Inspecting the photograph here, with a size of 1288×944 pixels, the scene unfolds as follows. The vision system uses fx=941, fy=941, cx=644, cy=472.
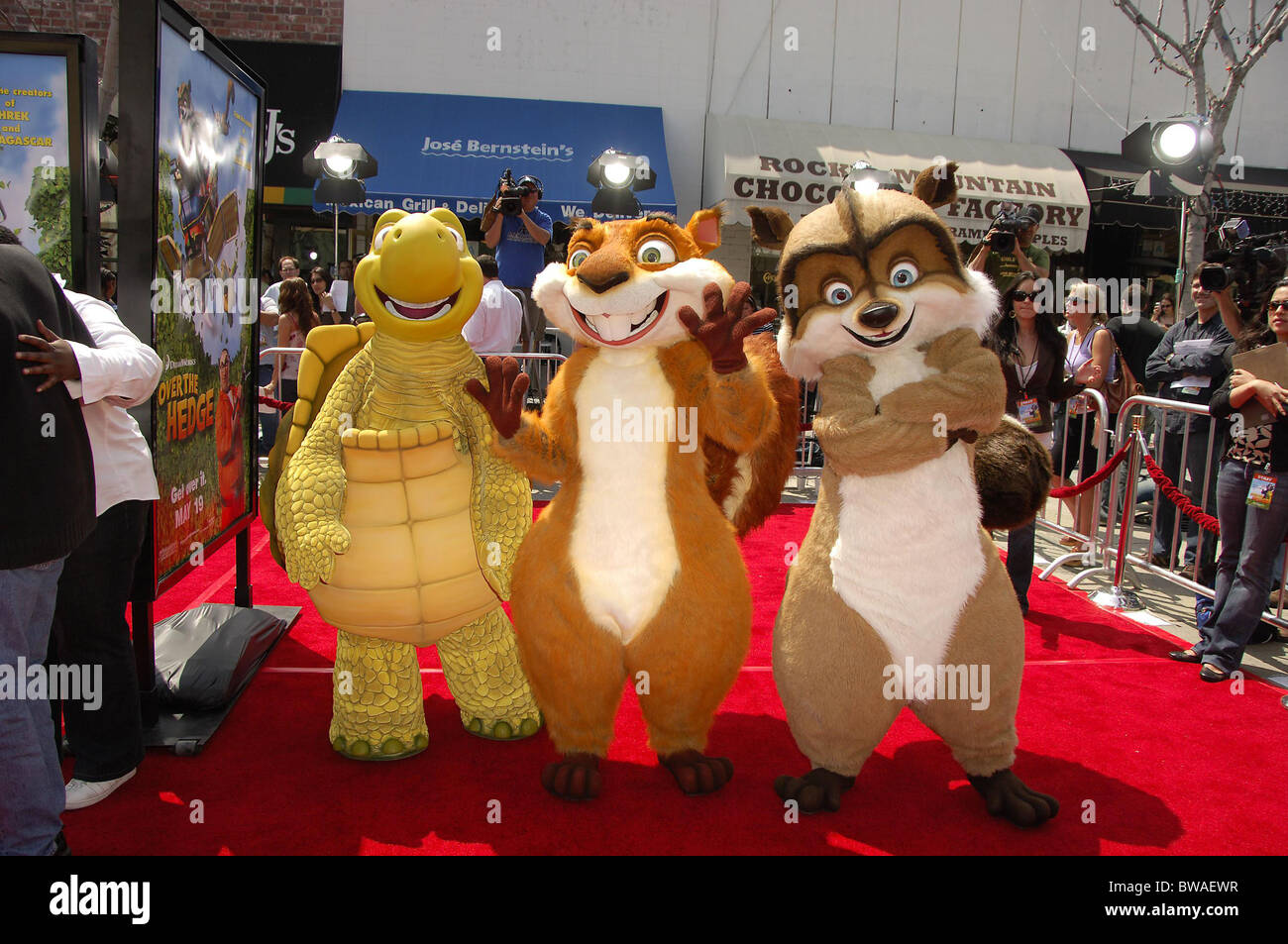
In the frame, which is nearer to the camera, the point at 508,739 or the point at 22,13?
the point at 508,739

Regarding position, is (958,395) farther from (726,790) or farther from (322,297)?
(322,297)

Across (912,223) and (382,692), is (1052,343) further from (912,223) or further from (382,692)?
(382,692)

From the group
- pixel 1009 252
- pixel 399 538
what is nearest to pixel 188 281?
pixel 399 538

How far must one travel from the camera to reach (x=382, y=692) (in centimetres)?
298

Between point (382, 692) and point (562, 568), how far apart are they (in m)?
0.78

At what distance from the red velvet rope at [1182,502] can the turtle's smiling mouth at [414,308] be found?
3.59 metres

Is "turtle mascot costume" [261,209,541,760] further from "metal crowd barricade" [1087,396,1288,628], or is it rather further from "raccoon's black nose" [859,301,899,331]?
"metal crowd barricade" [1087,396,1288,628]

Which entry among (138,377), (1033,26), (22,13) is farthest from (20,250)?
(1033,26)

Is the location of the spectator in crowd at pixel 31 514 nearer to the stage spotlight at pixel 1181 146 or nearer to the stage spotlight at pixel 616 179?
the stage spotlight at pixel 616 179

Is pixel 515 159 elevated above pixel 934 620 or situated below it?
above

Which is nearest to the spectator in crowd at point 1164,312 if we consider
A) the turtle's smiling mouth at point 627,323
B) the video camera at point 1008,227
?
the video camera at point 1008,227

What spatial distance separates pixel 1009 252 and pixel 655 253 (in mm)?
2308

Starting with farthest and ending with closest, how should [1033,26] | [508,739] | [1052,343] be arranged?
[1033,26]
[1052,343]
[508,739]

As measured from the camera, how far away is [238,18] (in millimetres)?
10977
